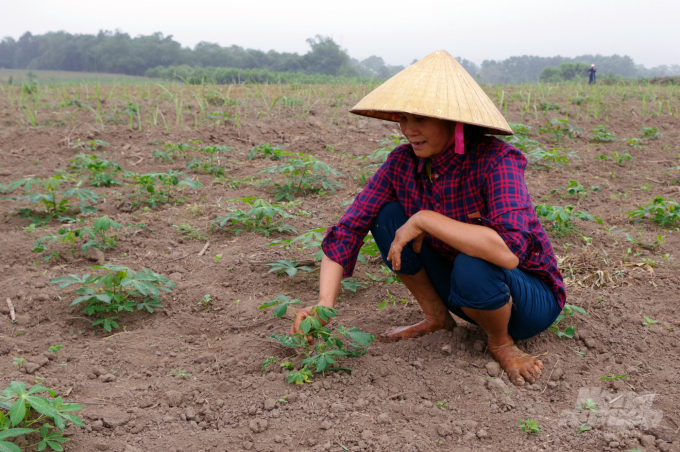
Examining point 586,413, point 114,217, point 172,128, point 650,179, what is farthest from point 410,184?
point 172,128

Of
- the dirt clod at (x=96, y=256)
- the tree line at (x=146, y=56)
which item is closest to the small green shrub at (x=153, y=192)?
the dirt clod at (x=96, y=256)

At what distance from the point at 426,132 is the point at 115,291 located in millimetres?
1551

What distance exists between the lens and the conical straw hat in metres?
1.50

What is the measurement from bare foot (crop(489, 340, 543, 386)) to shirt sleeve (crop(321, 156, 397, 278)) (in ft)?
1.99

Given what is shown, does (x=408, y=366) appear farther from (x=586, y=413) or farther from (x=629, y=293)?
(x=629, y=293)

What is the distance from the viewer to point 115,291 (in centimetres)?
223

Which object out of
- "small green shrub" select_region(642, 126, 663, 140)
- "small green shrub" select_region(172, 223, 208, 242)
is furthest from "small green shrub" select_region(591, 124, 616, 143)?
"small green shrub" select_region(172, 223, 208, 242)

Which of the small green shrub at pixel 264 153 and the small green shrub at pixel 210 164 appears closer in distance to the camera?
the small green shrub at pixel 210 164

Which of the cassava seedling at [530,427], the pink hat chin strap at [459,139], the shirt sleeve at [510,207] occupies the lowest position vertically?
the cassava seedling at [530,427]

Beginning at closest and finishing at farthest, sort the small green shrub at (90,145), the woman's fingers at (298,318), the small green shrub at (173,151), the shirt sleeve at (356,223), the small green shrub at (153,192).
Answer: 1. the woman's fingers at (298,318)
2. the shirt sleeve at (356,223)
3. the small green shrub at (153,192)
4. the small green shrub at (173,151)
5. the small green shrub at (90,145)

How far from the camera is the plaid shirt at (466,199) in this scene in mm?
1510

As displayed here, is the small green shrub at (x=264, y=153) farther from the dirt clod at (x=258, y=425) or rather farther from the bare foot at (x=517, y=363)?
the dirt clod at (x=258, y=425)

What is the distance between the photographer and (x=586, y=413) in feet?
4.92

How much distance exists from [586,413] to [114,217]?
2.98 meters
